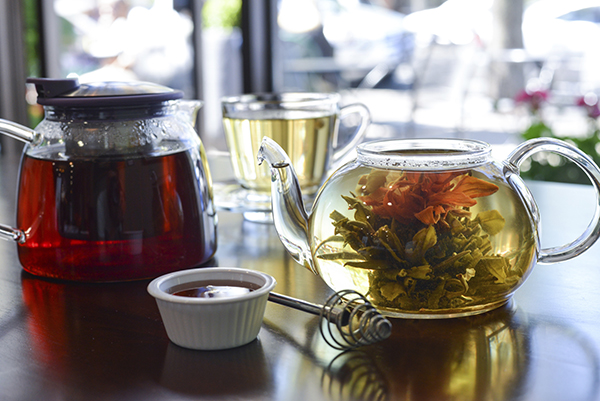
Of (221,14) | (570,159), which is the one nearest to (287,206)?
(570,159)

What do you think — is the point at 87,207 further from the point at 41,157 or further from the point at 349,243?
the point at 349,243

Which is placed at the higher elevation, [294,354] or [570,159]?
→ [570,159]

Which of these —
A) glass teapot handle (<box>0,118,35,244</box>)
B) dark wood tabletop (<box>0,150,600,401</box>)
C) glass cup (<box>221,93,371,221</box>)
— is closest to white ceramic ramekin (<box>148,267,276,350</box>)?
dark wood tabletop (<box>0,150,600,401</box>)

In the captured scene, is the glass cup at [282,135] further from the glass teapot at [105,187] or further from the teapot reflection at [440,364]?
the teapot reflection at [440,364]

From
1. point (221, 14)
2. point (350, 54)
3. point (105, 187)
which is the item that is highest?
point (221, 14)

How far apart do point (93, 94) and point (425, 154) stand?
0.32m

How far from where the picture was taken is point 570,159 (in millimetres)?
562

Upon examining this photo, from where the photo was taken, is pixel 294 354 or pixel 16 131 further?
pixel 16 131

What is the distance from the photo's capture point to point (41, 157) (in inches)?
26.0

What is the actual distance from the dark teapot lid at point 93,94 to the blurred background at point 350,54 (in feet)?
8.65

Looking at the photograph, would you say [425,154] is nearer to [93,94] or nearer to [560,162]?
[93,94]

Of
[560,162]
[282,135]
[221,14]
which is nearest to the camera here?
[282,135]

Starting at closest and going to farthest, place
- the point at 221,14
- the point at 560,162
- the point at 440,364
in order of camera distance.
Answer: the point at 440,364 < the point at 560,162 < the point at 221,14

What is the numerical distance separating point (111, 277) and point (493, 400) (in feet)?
1.29
